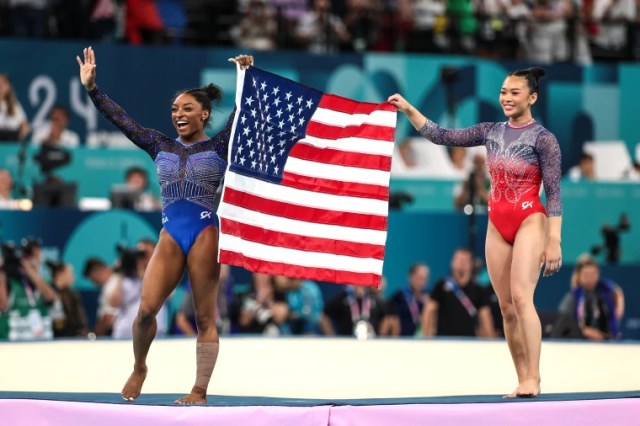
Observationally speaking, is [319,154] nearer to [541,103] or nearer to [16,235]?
[16,235]

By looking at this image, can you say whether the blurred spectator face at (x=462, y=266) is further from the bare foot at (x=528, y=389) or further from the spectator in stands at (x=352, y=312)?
the bare foot at (x=528, y=389)

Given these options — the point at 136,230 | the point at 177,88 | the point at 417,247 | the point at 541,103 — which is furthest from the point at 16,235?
the point at 541,103

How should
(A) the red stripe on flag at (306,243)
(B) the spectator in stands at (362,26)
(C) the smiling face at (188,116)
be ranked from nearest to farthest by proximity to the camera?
(C) the smiling face at (188,116), (A) the red stripe on flag at (306,243), (B) the spectator in stands at (362,26)

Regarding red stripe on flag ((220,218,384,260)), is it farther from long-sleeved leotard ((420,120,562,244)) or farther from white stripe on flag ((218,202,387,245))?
long-sleeved leotard ((420,120,562,244))

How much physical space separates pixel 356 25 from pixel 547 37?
224 cm

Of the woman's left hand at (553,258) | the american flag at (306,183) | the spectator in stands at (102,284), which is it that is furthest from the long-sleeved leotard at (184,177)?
the spectator in stands at (102,284)

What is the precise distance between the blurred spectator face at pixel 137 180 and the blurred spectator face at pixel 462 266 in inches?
121

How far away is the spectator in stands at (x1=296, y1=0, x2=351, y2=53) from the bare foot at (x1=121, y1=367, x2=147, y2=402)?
288 inches

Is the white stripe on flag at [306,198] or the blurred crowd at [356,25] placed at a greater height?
the blurred crowd at [356,25]

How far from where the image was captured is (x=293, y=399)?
213 inches

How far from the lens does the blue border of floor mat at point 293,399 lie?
5.08m

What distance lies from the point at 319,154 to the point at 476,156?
5658 millimetres

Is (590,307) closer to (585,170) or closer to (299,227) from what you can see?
(585,170)

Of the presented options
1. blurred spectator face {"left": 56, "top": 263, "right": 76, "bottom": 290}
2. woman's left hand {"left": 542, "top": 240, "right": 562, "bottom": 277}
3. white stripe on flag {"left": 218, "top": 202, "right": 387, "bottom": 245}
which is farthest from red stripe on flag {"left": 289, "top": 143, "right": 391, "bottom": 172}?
blurred spectator face {"left": 56, "top": 263, "right": 76, "bottom": 290}
